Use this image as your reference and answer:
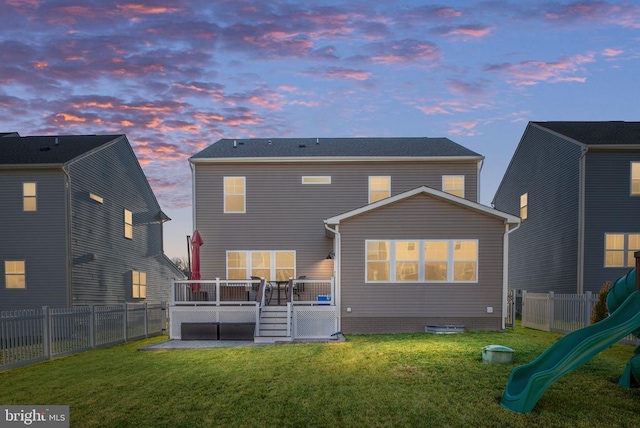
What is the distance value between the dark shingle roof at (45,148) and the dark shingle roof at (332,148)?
17.2ft

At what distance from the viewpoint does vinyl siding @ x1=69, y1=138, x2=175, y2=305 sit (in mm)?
19297

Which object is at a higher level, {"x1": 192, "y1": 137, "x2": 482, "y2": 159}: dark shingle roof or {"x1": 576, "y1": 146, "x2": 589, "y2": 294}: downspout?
{"x1": 192, "y1": 137, "x2": 482, "y2": 159}: dark shingle roof

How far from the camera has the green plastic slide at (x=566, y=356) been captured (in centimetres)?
660

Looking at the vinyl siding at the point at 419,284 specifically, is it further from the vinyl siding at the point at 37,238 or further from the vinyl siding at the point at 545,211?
the vinyl siding at the point at 37,238

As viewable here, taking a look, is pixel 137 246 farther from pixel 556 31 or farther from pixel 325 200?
pixel 556 31

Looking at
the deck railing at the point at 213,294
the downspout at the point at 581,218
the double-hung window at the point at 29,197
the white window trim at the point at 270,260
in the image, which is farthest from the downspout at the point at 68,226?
the downspout at the point at 581,218

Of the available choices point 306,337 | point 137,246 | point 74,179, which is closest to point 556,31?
point 306,337

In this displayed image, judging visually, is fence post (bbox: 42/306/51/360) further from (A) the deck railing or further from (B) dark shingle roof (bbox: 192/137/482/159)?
(B) dark shingle roof (bbox: 192/137/482/159)

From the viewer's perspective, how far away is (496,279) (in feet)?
52.7

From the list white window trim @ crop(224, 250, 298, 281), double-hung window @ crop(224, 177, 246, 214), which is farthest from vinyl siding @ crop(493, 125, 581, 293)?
double-hung window @ crop(224, 177, 246, 214)

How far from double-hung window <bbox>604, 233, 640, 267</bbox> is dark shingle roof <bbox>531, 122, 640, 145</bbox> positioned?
3.75 m

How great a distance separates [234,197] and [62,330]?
9011mm

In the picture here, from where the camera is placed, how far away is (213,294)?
57.0 ft

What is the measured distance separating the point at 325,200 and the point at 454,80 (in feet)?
25.4
